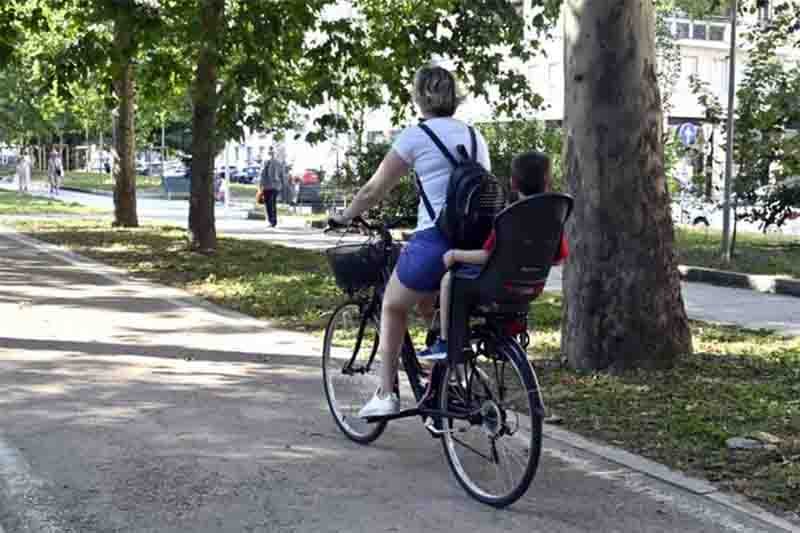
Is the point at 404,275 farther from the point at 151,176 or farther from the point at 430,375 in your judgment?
the point at 151,176

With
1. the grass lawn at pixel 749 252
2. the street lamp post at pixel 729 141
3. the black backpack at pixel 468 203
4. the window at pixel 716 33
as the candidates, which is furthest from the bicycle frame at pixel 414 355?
the window at pixel 716 33

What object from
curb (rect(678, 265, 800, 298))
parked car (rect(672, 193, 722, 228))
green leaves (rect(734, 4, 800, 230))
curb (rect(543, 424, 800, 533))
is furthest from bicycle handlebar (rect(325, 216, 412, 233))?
parked car (rect(672, 193, 722, 228))

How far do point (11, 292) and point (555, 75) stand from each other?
152 ft

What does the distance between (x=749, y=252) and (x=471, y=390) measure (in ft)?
51.2

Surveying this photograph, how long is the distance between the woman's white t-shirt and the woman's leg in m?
0.31

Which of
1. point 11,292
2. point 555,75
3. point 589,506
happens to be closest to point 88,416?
point 589,506

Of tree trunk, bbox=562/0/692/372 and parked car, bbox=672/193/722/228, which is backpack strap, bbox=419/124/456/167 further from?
parked car, bbox=672/193/722/228

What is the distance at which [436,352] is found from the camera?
532 centimetres

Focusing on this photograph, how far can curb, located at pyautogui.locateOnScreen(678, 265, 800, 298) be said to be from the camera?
567 inches

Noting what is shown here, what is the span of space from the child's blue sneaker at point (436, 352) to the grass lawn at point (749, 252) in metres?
10.8

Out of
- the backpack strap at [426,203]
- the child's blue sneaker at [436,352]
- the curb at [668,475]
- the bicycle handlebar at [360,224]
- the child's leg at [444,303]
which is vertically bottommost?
the curb at [668,475]

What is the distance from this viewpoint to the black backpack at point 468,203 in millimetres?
5141

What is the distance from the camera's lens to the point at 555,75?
56.5 metres

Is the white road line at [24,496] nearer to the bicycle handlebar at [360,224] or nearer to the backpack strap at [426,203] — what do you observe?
the bicycle handlebar at [360,224]
